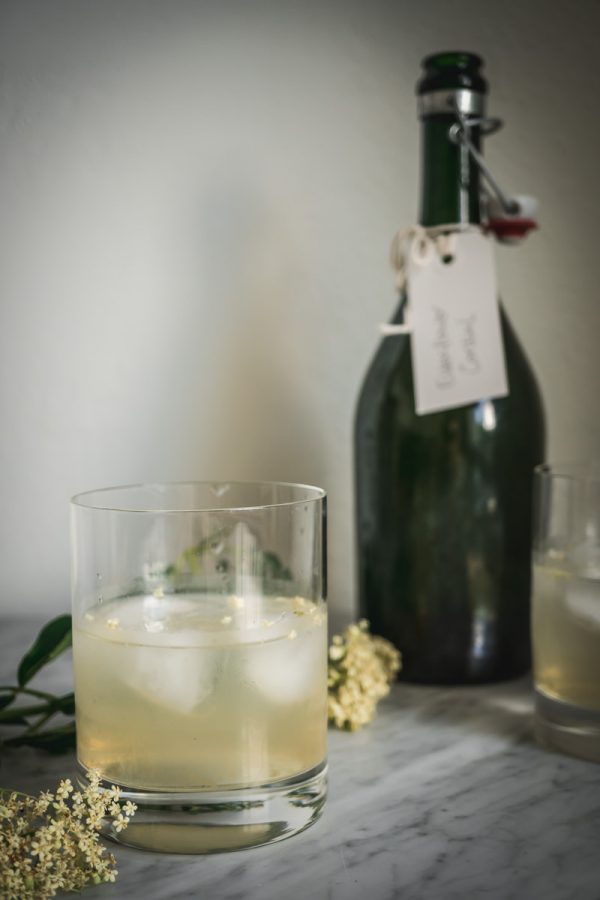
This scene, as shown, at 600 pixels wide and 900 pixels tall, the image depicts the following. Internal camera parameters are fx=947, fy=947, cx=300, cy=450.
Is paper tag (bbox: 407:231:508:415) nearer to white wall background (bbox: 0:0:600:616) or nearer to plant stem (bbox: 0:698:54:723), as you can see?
white wall background (bbox: 0:0:600:616)

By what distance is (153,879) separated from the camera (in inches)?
21.1

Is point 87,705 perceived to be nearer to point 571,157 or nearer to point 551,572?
point 551,572

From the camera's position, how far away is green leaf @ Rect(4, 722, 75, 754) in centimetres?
71

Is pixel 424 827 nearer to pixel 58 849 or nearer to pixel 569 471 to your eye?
pixel 58 849

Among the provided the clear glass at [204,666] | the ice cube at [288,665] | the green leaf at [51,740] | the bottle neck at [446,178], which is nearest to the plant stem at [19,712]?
the green leaf at [51,740]

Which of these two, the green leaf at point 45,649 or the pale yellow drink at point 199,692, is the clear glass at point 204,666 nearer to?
the pale yellow drink at point 199,692

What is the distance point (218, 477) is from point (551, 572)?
461mm

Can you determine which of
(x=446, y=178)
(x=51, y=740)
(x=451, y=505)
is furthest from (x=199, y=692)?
(x=446, y=178)

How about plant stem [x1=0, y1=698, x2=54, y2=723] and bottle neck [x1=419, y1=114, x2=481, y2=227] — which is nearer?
plant stem [x1=0, y1=698, x2=54, y2=723]

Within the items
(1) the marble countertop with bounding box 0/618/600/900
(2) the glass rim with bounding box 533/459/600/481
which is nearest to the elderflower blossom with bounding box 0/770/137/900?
(1) the marble countertop with bounding box 0/618/600/900

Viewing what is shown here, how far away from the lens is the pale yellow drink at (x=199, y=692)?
1.79ft

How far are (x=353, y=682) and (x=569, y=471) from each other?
306mm

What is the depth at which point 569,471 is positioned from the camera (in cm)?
92

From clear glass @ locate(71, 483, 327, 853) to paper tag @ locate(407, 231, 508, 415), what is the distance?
31 cm
